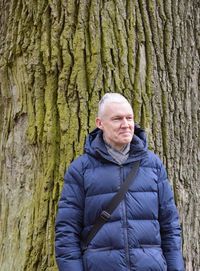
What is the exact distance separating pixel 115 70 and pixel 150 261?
161cm

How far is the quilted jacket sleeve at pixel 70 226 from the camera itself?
3273mm

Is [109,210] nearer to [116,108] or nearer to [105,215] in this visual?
[105,215]

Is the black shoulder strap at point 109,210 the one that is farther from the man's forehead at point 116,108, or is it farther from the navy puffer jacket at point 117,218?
the man's forehead at point 116,108

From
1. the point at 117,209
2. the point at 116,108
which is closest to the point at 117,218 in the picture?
the point at 117,209

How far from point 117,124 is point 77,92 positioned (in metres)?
0.97

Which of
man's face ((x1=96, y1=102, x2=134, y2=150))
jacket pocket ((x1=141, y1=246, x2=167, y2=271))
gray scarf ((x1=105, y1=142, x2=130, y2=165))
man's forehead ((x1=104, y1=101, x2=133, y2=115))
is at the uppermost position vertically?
man's forehead ((x1=104, y1=101, x2=133, y2=115))

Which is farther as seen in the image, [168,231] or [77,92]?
[77,92]

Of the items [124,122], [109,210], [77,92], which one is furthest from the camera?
[77,92]

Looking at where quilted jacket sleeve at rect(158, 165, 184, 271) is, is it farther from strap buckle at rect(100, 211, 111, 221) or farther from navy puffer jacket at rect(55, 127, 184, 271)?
strap buckle at rect(100, 211, 111, 221)

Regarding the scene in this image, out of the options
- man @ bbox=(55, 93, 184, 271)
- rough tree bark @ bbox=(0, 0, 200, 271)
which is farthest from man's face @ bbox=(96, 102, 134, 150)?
rough tree bark @ bbox=(0, 0, 200, 271)

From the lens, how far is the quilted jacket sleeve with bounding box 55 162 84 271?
327 cm

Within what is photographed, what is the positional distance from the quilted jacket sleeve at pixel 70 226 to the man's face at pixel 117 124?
0.95ft

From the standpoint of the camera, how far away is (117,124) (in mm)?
3369

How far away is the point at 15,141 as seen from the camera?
4.59 m
